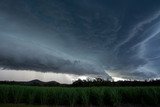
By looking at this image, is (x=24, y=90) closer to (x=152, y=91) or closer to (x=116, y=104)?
(x=116, y=104)

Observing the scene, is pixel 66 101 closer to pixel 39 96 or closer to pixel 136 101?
pixel 39 96

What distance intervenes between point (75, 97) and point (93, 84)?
15335 mm

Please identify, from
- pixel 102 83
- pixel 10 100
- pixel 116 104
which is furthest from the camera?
pixel 102 83

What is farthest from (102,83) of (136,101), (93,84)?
(136,101)

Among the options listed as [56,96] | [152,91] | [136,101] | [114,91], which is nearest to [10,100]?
[56,96]

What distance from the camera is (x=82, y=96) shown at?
45.2 ft

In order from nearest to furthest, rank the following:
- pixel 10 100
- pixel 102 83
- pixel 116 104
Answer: pixel 116 104 < pixel 10 100 < pixel 102 83

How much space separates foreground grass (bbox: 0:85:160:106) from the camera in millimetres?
13828

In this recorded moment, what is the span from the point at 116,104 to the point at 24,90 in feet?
19.7

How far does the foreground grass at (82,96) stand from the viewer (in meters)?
13.8

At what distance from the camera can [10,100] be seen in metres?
14.7

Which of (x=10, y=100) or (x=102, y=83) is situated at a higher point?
(x=102, y=83)

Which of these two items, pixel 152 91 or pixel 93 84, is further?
pixel 93 84

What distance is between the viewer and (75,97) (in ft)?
46.1
